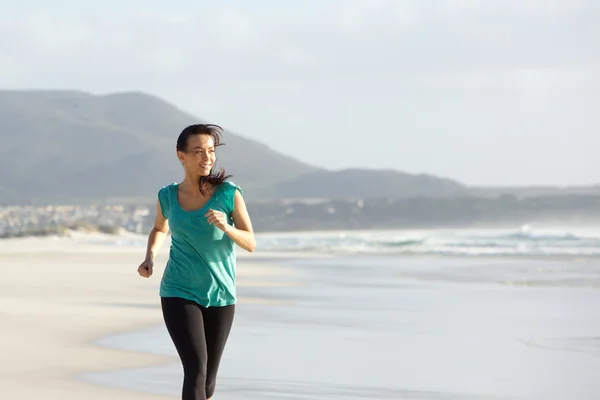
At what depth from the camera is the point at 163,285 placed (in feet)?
18.7

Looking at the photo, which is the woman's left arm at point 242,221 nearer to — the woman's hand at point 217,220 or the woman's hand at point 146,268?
the woman's hand at point 217,220

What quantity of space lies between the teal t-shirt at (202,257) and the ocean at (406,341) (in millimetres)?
2098

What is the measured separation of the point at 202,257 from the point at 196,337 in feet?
1.11

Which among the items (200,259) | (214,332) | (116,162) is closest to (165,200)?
(200,259)

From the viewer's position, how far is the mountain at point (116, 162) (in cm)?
10800

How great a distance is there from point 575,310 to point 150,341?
15.7ft

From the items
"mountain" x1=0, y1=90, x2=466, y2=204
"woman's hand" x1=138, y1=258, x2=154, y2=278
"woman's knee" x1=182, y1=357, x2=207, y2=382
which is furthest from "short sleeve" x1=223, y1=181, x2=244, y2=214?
"mountain" x1=0, y1=90, x2=466, y2=204

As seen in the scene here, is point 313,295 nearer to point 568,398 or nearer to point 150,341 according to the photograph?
point 150,341

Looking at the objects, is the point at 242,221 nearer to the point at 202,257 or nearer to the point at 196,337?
the point at 202,257

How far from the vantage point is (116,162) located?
117 metres

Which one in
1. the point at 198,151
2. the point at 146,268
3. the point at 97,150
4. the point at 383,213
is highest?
the point at 97,150

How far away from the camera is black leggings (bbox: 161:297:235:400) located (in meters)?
5.57

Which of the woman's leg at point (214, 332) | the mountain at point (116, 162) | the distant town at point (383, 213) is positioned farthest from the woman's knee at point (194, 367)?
the mountain at point (116, 162)

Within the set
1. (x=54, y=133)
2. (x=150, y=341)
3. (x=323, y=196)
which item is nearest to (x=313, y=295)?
(x=150, y=341)
